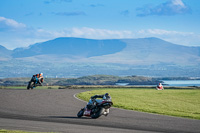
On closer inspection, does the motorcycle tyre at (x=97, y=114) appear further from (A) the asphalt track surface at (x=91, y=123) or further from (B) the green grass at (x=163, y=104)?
(B) the green grass at (x=163, y=104)

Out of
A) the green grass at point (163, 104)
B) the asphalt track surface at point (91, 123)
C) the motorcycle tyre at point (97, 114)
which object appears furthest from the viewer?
the green grass at point (163, 104)

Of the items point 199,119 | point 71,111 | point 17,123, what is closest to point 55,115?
point 71,111

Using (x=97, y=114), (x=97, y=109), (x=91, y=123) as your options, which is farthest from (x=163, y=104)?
(x=91, y=123)

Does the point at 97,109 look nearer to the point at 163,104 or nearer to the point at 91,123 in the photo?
the point at 91,123

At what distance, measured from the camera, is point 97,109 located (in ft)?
84.2

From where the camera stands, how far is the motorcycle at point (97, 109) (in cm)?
2502

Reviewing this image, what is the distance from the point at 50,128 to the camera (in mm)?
21188

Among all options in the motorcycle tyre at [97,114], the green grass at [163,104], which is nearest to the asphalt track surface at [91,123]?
the motorcycle tyre at [97,114]

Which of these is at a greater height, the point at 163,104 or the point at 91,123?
the point at 163,104

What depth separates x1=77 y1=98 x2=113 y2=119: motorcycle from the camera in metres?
25.0

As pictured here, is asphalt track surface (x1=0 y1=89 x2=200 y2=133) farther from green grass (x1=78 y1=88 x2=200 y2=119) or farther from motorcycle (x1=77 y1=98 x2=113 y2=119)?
green grass (x1=78 y1=88 x2=200 y2=119)

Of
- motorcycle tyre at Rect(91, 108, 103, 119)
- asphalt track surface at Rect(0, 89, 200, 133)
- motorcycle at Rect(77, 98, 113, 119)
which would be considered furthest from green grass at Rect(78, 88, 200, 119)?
motorcycle tyre at Rect(91, 108, 103, 119)

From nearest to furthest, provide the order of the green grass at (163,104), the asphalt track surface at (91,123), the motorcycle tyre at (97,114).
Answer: the asphalt track surface at (91,123) → the motorcycle tyre at (97,114) → the green grass at (163,104)

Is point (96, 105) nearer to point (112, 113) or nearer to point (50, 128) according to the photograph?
point (112, 113)
